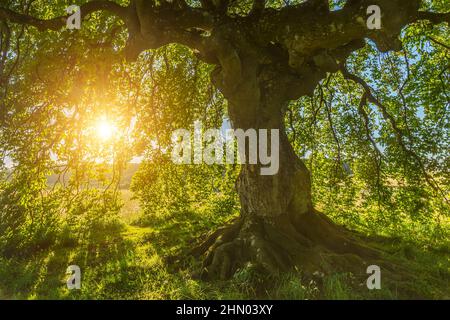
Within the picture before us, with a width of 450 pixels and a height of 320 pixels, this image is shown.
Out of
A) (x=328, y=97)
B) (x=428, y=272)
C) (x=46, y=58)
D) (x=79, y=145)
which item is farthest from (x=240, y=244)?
(x=328, y=97)

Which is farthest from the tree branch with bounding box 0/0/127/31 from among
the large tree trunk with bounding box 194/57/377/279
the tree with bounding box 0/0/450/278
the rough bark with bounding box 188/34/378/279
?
the large tree trunk with bounding box 194/57/377/279

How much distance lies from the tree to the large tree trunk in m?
0.02

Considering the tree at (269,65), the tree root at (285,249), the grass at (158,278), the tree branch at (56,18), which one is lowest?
the grass at (158,278)

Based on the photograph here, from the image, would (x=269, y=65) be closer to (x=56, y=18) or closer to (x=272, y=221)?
(x=272, y=221)

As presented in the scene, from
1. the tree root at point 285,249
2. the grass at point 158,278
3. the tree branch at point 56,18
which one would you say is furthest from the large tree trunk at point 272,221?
the tree branch at point 56,18

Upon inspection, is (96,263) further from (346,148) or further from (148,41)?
(346,148)

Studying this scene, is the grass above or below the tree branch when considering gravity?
below

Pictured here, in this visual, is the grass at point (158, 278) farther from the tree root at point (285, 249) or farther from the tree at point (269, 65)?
the tree at point (269, 65)

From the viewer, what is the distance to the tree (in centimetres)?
630

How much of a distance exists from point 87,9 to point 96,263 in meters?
6.48

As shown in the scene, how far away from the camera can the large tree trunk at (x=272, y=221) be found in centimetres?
649

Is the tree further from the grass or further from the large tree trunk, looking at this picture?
the grass

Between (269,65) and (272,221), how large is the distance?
153 inches

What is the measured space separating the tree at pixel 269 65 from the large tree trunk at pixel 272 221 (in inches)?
0.9
